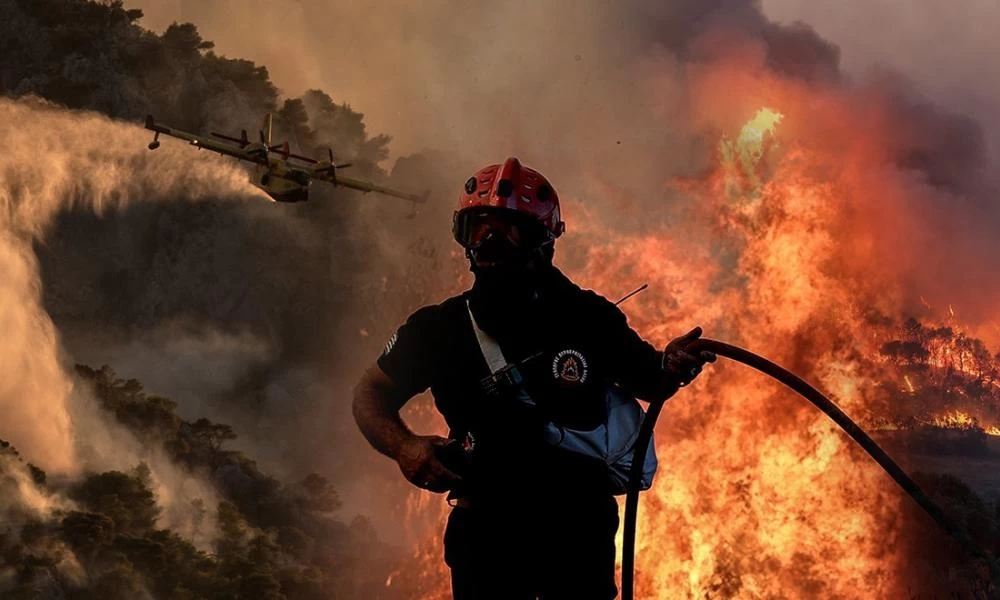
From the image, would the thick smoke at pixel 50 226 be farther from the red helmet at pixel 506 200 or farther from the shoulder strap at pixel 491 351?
the shoulder strap at pixel 491 351

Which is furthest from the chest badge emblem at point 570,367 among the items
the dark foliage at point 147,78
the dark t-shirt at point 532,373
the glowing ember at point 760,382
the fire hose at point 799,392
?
the dark foliage at point 147,78

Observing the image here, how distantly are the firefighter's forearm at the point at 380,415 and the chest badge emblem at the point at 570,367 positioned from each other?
3.31 ft

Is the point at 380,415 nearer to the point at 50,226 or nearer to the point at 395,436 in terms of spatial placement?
the point at 395,436

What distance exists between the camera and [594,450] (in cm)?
570

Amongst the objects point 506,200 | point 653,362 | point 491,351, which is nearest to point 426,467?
point 491,351

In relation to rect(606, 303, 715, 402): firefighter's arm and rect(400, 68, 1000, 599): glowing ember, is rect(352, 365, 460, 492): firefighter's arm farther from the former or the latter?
rect(400, 68, 1000, 599): glowing ember

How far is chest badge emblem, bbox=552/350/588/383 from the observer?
558 cm

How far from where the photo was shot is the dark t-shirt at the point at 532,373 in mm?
5574

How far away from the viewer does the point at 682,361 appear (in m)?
5.58

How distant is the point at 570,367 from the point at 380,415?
1.32 m

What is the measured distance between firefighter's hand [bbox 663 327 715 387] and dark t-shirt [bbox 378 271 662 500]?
167 millimetres

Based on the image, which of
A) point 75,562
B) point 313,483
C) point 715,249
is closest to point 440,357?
point 715,249

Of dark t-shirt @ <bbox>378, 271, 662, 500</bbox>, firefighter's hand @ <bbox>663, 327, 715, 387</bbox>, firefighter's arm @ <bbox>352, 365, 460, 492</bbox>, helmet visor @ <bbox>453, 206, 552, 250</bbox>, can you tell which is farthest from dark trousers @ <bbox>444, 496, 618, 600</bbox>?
helmet visor @ <bbox>453, 206, 552, 250</bbox>

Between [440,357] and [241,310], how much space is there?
4832 cm
